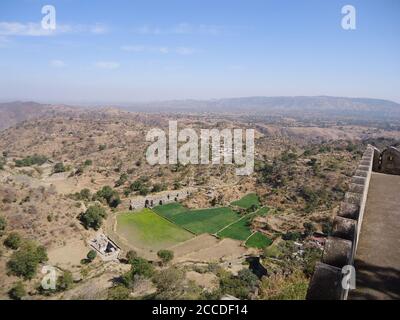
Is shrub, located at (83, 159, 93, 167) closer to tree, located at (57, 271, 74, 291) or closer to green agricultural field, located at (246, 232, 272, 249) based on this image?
green agricultural field, located at (246, 232, 272, 249)

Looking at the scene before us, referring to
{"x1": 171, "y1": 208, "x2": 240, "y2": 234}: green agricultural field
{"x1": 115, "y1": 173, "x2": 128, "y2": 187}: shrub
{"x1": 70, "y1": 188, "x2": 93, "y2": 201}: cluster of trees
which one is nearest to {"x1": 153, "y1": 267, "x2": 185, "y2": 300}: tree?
{"x1": 171, "y1": 208, "x2": 240, "y2": 234}: green agricultural field

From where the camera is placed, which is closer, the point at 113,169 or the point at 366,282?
the point at 366,282

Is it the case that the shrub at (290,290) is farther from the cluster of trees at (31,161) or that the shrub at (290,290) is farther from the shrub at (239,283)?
the cluster of trees at (31,161)

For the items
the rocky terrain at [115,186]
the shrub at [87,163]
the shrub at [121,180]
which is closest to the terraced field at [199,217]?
the rocky terrain at [115,186]
